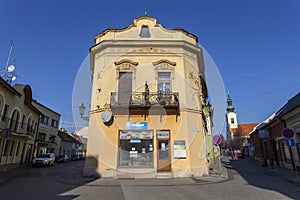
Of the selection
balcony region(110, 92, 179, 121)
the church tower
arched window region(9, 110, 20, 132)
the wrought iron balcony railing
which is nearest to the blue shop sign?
balcony region(110, 92, 179, 121)

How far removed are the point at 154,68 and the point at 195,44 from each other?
14.8 ft

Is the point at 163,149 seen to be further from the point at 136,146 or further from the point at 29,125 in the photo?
the point at 29,125

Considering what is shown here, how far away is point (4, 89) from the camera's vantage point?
17500 millimetres

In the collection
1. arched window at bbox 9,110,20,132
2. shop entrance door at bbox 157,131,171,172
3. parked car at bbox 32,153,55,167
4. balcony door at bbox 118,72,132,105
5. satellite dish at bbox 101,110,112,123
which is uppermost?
balcony door at bbox 118,72,132,105

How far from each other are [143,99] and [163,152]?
3762 millimetres

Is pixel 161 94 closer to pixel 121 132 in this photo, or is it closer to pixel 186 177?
pixel 121 132

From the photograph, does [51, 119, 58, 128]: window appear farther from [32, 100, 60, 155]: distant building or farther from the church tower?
the church tower

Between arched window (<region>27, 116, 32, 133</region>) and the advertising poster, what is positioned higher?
arched window (<region>27, 116, 32, 133</region>)

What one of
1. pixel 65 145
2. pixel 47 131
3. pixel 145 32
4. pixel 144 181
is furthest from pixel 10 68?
pixel 65 145

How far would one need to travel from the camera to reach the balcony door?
528 inches

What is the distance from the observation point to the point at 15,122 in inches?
771

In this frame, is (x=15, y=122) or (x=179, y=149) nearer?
(x=179, y=149)

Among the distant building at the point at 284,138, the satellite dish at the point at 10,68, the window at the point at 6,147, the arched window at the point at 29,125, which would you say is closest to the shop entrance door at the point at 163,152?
the distant building at the point at 284,138

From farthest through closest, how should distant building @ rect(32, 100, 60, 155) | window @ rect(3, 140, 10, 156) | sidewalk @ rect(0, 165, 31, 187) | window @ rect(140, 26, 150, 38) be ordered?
distant building @ rect(32, 100, 60, 155), window @ rect(3, 140, 10, 156), window @ rect(140, 26, 150, 38), sidewalk @ rect(0, 165, 31, 187)
